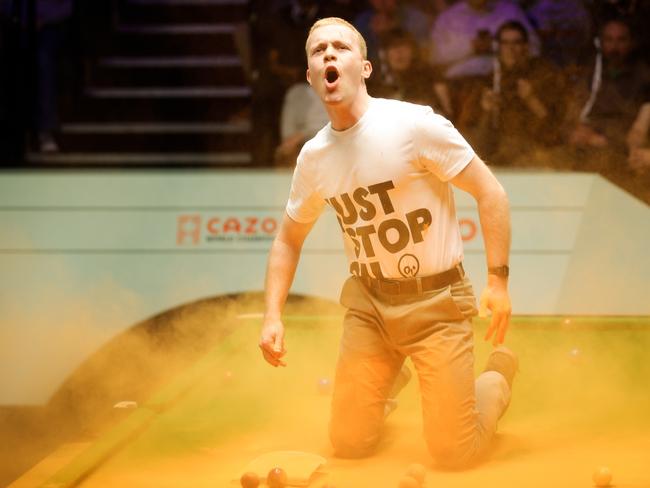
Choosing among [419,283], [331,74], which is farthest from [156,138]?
[419,283]

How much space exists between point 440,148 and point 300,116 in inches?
91.3

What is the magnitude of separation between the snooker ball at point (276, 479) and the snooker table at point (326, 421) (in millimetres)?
109

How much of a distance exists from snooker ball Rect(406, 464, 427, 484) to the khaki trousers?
0.50 feet

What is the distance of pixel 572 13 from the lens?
16.2 feet

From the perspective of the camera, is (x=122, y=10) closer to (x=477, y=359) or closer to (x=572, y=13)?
(x=572, y=13)

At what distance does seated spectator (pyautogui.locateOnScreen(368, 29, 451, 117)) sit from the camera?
15.6 feet

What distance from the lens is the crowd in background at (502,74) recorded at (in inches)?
181

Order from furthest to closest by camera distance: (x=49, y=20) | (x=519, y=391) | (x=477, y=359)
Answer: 1. (x=49, y=20)
2. (x=477, y=359)
3. (x=519, y=391)

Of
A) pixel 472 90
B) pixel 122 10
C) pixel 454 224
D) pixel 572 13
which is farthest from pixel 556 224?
pixel 122 10

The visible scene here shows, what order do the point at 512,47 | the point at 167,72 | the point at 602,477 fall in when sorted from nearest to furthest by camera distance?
1. the point at 602,477
2. the point at 512,47
3. the point at 167,72

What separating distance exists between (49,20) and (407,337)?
369cm

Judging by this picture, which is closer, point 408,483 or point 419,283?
point 408,483

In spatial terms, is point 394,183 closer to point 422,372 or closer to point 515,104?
point 422,372

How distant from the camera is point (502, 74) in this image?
4.77 metres
